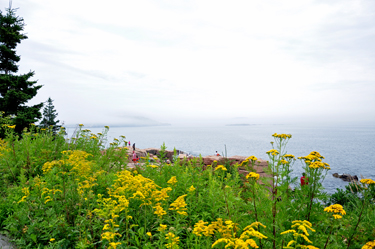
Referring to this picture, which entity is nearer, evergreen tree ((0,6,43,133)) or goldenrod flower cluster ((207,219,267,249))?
goldenrod flower cluster ((207,219,267,249))

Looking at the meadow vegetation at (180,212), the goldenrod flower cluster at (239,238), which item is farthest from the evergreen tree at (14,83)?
the goldenrod flower cluster at (239,238)

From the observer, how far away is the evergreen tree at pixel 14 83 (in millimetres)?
16072

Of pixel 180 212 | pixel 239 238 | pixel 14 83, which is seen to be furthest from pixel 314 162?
pixel 14 83

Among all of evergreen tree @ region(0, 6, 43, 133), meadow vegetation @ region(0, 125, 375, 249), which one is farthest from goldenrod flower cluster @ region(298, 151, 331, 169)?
evergreen tree @ region(0, 6, 43, 133)

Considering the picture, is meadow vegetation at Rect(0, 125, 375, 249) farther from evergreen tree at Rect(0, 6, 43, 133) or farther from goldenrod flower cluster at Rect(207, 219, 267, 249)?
evergreen tree at Rect(0, 6, 43, 133)

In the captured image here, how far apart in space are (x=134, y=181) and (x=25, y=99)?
18.6 metres

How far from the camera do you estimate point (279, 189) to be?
2824mm

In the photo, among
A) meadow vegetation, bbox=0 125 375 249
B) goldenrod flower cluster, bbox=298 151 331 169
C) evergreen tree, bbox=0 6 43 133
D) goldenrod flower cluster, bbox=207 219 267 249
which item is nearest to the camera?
goldenrod flower cluster, bbox=207 219 267 249

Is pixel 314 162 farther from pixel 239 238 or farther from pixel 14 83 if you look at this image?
pixel 14 83

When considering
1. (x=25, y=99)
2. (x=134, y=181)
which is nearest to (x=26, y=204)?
(x=134, y=181)

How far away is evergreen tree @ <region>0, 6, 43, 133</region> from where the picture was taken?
16.1 m

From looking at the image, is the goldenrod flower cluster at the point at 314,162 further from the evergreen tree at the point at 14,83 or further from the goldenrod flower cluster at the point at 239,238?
the evergreen tree at the point at 14,83

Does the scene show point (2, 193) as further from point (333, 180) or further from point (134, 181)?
point (333, 180)

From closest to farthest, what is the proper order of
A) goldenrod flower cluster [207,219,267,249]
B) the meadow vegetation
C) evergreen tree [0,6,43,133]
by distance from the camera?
goldenrod flower cluster [207,219,267,249] → the meadow vegetation → evergreen tree [0,6,43,133]
